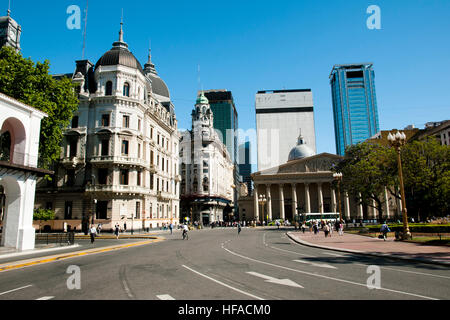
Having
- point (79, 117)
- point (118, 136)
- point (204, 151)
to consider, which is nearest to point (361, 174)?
point (118, 136)

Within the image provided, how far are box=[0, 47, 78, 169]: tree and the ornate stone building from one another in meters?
11.2

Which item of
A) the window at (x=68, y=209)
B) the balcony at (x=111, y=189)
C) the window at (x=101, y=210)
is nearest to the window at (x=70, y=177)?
the window at (x=68, y=209)

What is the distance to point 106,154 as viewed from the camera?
44.1 m

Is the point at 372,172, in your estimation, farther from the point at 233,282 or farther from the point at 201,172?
the point at 201,172

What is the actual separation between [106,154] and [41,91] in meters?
15.0

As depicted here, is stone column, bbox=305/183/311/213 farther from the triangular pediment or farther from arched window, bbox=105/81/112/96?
arched window, bbox=105/81/112/96

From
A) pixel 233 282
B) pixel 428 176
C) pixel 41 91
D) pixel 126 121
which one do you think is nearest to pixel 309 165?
pixel 428 176

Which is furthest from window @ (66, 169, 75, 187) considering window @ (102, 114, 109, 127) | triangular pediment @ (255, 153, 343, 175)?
triangular pediment @ (255, 153, 343, 175)

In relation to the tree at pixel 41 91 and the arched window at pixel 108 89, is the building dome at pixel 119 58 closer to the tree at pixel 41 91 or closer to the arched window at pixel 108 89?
the arched window at pixel 108 89

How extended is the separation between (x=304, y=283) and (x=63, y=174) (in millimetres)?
44310

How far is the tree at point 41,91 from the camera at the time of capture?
28359 mm

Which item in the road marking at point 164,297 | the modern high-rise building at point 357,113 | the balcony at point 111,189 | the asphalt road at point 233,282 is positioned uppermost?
the modern high-rise building at point 357,113

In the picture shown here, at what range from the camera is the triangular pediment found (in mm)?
93213

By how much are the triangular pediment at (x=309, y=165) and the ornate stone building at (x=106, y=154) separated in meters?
54.6
